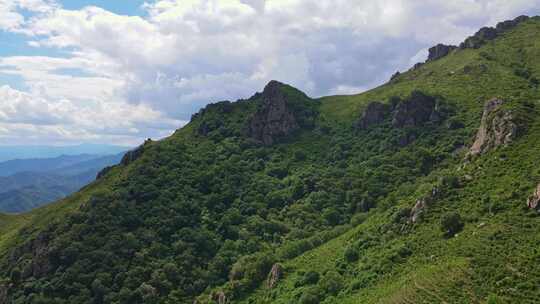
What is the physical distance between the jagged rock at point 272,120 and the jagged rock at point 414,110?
138 ft

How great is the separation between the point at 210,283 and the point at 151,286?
13.2m

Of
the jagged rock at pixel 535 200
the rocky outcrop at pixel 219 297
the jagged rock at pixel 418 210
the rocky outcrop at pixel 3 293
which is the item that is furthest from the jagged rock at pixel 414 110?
the rocky outcrop at pixel 3 293

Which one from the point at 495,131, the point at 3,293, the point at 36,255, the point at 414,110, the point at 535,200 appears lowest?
the point at 3,293

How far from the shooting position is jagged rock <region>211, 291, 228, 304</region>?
98.4m

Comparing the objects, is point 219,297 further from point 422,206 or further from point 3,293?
point 3,293

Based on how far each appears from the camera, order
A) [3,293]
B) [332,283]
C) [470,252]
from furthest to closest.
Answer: [3,293] → [332,283] → [470,252]

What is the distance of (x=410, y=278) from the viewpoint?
65.6m

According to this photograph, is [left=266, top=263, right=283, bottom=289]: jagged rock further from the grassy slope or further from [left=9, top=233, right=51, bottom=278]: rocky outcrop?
[left=9, top=233, right=51, bottom=278]: rocky outcrop

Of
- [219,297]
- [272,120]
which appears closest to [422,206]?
[219,297]

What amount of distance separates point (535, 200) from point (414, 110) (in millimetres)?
94374

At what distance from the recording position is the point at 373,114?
567ft

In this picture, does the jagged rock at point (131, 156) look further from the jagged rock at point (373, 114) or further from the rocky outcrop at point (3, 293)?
the jagged rock at point (373, 114)

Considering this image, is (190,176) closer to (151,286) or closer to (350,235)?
(151,286)

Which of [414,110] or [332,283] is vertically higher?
[414,110]
